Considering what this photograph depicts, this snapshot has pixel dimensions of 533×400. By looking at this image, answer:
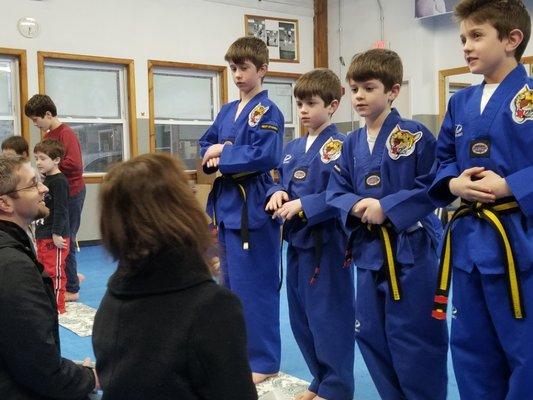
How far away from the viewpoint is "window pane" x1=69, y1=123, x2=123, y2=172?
7.99m

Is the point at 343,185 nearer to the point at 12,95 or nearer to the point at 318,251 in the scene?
the point at 318,251

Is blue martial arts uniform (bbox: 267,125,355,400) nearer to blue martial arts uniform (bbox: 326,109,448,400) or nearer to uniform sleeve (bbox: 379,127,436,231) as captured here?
blue martial arts uniform (bbox: 326,109,448,400)

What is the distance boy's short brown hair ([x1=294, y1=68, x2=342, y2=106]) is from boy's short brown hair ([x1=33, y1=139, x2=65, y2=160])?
2376 millimetres

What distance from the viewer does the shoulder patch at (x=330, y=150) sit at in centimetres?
261

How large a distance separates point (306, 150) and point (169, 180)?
1563mm

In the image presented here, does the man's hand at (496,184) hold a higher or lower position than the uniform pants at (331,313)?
higher

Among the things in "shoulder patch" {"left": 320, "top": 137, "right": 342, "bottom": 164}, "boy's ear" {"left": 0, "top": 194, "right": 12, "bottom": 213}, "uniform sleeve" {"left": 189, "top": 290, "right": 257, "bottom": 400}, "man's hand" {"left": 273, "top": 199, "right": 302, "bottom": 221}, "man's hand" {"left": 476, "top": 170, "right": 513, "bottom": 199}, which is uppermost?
"shoulder patch" {"left": 320, "top": 137, "right": 342, "bottom": 164}

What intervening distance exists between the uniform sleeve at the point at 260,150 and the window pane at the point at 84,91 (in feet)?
17.7

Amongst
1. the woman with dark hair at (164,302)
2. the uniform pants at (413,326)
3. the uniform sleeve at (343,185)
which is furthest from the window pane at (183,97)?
the woman with dark hair at (164,302)

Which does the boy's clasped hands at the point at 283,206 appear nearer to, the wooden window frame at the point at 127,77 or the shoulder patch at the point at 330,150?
the shoulder patch at the point at 330,150

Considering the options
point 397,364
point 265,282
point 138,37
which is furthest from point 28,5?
point 397,364

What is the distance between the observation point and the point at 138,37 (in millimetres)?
8086

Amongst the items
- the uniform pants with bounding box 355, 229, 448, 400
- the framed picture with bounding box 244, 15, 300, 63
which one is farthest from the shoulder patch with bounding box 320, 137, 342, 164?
the framed picture with bounding box 244, 15, 300, 63

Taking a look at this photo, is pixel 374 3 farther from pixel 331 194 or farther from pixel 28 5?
pixel 331 194
